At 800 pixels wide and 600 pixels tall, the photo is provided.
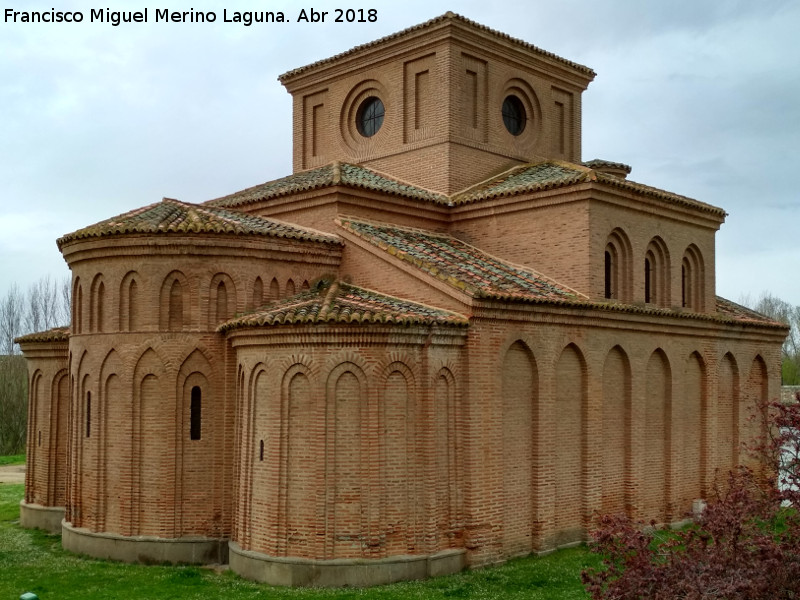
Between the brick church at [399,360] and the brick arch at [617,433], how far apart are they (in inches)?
2.1

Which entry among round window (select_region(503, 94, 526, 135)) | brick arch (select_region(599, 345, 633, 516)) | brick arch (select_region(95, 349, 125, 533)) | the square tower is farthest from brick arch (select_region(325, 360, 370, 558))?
round window (select_region(503, 94, 526, 135))

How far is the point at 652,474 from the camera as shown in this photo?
16.6 m

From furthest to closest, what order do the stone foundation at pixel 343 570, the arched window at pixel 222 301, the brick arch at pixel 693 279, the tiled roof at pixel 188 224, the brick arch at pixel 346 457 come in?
the brick arch at pixel 693 279 < the arched window at pixel 222 301 < the tiled roof at pixel 188 224 < the brick arch at pixel 346 457 < the stone foundation at pixel 343 570

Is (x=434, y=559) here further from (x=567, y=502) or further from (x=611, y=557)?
(x=611, y=557)

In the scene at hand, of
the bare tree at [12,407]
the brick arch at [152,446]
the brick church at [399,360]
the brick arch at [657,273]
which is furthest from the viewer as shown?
the bare tree at [12,407]

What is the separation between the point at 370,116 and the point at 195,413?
897cm

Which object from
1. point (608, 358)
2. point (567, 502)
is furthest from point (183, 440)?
point (608, 358)

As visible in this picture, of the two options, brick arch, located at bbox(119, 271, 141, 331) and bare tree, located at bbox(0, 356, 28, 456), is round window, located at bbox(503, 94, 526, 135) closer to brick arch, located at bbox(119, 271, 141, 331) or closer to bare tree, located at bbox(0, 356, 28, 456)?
brick arch, located at bbox(119, 271, 141, 331)

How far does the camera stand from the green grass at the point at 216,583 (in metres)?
11.4

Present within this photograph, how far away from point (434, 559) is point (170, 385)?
5064 millimetres

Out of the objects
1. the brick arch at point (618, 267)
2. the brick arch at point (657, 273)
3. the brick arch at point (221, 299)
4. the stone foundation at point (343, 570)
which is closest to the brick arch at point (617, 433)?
the brick arch at point (618, 267)

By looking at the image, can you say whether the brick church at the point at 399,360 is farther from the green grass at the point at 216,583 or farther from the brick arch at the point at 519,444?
the green grass at the point at 216,583

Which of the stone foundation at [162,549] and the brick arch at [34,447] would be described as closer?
the stone foundation at [162,549]

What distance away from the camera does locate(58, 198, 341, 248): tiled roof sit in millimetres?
13703
